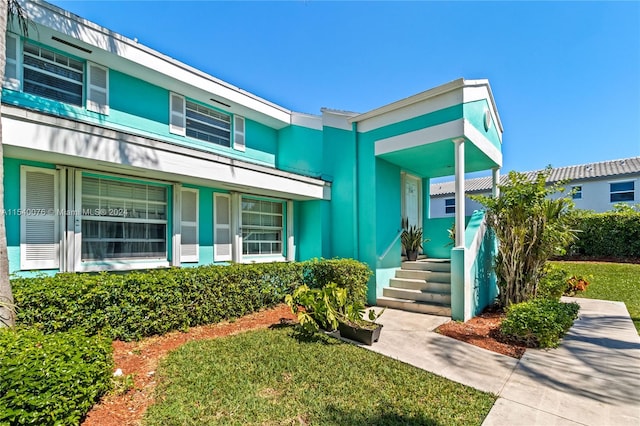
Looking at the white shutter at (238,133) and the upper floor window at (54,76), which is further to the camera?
the white shutter at (238,133)

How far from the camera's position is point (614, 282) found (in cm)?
978

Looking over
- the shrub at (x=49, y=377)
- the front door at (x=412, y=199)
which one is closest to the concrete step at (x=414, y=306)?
the front door at (x=412, y=199)

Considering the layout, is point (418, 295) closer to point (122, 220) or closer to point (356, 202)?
point (356, 202)

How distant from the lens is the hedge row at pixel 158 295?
430 centimetres

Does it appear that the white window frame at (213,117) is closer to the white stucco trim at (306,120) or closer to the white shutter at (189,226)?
the white shutter at (189,226)

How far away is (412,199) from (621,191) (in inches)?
656

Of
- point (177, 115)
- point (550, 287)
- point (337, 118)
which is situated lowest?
point (550, 287)

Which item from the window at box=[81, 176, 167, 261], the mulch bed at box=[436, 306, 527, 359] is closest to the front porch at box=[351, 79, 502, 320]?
the mulch bed at box=[436, 306, 527, 359]

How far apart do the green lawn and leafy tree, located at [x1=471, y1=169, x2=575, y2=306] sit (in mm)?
2198

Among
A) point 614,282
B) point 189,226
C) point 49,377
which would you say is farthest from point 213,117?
point 614,282

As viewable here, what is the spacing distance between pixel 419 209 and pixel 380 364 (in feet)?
25.9

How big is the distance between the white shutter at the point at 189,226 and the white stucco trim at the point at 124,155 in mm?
550

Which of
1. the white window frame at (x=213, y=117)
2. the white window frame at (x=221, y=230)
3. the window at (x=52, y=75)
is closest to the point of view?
the window at (x=52, y=75)

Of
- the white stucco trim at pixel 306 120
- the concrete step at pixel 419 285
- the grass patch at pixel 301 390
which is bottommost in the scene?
the grass patch at pixel 301 390
